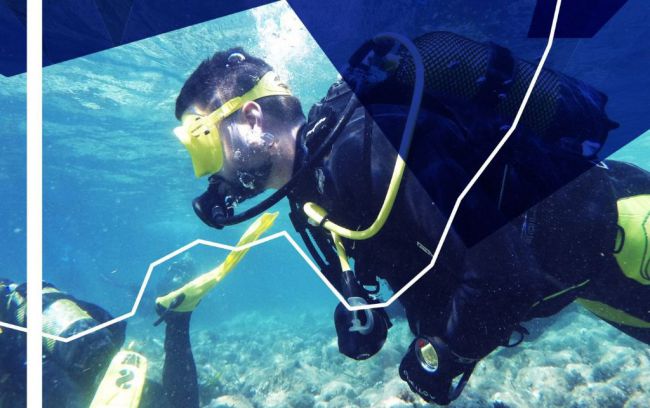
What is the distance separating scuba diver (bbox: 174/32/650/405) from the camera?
181cm

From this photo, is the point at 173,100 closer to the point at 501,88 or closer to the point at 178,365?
the point at 178,365

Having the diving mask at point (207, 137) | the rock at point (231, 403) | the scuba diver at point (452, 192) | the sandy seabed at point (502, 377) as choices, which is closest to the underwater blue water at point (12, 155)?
the sandy seabed at point (502, 377)

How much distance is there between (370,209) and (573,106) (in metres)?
1.25

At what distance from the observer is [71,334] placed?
4.75 meters

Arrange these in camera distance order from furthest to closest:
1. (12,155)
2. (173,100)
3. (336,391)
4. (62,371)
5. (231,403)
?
1. (12,155)
2. (173,100)
3. (336,391)
4. (231,403)
5. (62,371)

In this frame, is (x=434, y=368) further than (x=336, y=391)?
No

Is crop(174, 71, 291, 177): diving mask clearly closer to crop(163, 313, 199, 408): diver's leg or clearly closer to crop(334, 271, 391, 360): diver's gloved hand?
crop(334, 271, 391, 360): diver's gloved hand

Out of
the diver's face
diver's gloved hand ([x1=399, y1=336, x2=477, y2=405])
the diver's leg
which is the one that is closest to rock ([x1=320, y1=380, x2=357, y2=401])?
the diver's leg

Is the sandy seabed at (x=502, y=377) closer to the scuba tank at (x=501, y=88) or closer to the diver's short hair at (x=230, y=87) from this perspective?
the scuba tank at (x=501, y=88)

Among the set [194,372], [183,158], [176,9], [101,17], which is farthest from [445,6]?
[183,158]

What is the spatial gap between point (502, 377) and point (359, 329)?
238 inches

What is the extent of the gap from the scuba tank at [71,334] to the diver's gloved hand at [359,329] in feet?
13.9

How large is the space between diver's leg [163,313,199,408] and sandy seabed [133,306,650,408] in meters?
0.79

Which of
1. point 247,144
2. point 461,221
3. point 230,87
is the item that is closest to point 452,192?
point 461,221
